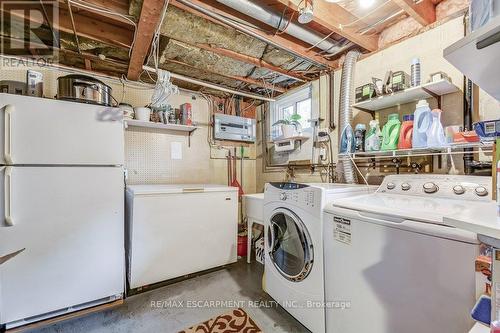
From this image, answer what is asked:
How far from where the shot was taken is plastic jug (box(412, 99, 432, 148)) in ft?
4.82

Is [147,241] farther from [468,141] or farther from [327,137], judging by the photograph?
[468,141]

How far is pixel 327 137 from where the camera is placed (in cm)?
245

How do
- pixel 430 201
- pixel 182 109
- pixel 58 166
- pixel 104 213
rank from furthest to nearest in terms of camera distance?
pixel 182 109
pixel 104 213
pixel 58 166
pixel 430 201

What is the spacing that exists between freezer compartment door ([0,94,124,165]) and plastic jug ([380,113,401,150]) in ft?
7.01

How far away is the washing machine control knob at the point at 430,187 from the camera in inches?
55.2

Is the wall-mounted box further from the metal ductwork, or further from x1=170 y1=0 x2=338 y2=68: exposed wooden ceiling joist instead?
the metal ductwork

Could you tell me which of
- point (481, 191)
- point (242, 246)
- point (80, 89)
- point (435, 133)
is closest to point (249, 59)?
point (80, 89)

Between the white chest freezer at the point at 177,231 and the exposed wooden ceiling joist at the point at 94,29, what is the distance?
1.35 metres

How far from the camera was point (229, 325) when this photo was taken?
1.64 m

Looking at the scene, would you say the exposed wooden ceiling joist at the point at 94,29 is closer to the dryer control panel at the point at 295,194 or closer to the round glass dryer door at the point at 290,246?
the dryer control panel at the point at 295,194

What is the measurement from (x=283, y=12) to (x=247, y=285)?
241 cm

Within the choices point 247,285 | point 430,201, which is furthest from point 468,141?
point 247,285

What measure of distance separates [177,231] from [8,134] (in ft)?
4.71

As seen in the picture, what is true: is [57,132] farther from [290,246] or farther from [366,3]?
[366,3]
